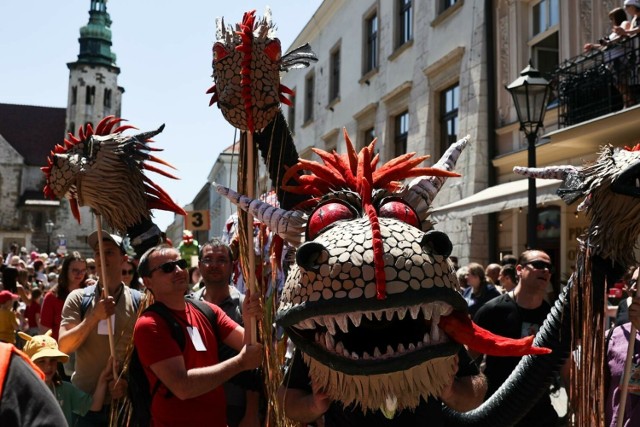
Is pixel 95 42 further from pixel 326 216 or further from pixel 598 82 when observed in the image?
pixel 326 216

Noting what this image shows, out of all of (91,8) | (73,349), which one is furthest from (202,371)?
(91,8)

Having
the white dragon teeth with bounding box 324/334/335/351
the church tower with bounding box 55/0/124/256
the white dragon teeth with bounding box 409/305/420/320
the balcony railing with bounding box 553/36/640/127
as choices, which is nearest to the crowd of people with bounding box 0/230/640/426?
the white dragon teeth with bounding box 324/334/335/351

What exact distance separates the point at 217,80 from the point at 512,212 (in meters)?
9.49

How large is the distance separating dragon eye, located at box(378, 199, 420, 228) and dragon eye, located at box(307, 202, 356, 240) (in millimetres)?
97

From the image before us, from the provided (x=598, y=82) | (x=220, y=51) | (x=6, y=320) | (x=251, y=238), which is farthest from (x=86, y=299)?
(x=598, y=82)

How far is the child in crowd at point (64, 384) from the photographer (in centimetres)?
374

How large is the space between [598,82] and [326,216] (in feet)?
25.2

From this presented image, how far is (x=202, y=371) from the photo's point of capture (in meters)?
3.08

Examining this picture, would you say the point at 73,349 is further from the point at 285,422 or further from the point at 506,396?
the point at 506,396

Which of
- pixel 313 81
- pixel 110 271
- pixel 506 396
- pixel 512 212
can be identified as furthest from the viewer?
pixel 313 81

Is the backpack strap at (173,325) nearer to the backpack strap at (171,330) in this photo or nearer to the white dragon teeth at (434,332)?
the backpack strap at (171,330)

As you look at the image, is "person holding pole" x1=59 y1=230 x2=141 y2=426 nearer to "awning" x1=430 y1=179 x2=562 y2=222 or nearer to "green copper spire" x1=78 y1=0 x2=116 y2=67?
"awning" x1=430 y1=179 x2=562 y2=222

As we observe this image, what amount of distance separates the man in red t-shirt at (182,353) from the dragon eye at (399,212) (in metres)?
0.85

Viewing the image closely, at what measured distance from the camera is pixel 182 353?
3.20 meters
